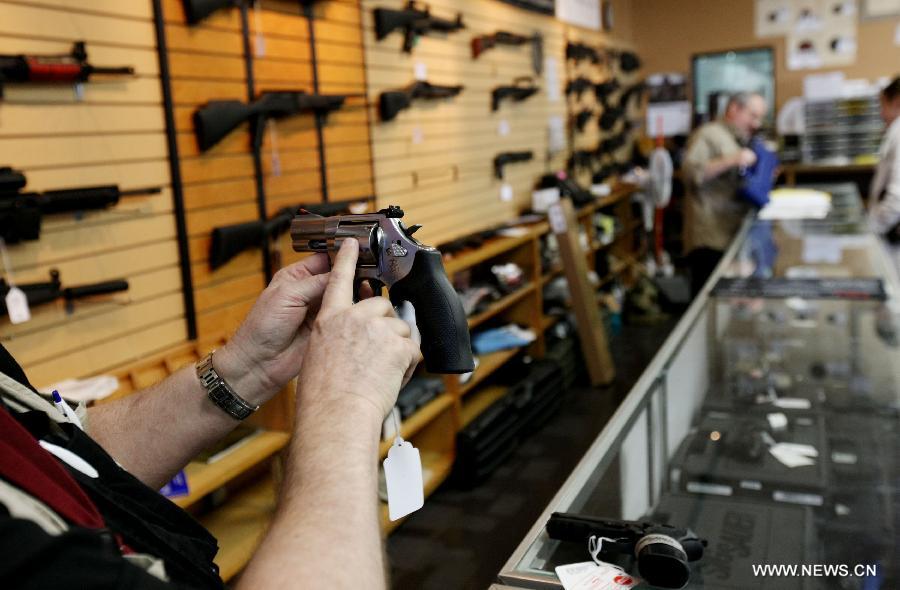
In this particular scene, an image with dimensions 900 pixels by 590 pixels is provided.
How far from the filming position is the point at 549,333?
5621 mm

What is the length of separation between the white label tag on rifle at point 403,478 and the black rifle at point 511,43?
446 centimetres

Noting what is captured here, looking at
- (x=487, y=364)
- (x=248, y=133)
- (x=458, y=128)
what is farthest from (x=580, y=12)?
(x=248, y=133)

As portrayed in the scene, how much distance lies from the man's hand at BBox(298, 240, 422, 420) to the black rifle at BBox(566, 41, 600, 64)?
6.48 meters

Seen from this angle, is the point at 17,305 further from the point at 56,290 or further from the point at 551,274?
the point at 551,274

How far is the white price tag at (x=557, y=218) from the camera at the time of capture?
16.9 feet

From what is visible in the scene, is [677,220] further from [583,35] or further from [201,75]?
[201,75]

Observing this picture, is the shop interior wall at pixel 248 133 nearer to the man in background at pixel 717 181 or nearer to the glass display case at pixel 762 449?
the glass display case at pixel 762 449

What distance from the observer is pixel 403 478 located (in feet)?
3.95

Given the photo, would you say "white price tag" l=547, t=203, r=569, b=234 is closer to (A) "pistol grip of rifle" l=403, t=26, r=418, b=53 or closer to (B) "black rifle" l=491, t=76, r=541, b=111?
(B) "black rifle" l=491, t=76, r=541, b=111

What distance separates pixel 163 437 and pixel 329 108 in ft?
7.97

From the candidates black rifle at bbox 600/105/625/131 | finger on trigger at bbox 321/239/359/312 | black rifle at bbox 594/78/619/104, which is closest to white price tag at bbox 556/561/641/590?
finger on trigger at bbox 321/239/359/312

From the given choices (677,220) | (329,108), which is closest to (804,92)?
(677,220)

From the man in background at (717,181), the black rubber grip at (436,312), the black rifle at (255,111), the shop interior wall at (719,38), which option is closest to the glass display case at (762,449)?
the black rubber grip at (436,312)

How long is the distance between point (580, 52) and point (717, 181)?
2228 millimetres
